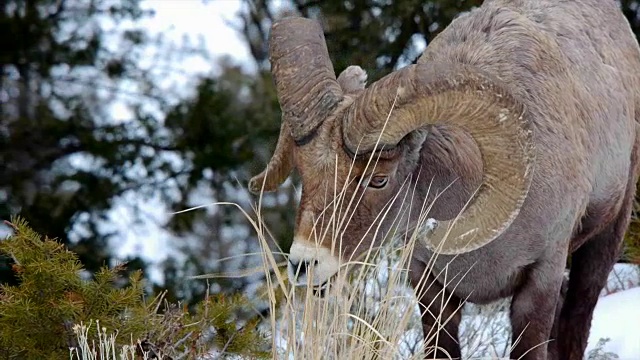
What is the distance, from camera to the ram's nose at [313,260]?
358 centimetres

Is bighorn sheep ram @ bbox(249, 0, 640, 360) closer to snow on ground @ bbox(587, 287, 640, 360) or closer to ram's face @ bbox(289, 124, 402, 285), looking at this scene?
ram's face @ bbox(289, 124, 402, 285)

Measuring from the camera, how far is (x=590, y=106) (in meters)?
4.51

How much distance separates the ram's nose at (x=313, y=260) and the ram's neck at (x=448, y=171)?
1.98 feet

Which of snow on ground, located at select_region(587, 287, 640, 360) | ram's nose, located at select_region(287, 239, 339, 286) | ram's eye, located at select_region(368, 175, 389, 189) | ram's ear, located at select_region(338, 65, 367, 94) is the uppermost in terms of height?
ram's ear, located at select_region(338, 65, 367, 94)

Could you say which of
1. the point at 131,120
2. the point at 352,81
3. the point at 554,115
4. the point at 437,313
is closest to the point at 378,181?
the point at 352,81

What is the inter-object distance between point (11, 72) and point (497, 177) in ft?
16.5

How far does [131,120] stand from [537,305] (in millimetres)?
4606

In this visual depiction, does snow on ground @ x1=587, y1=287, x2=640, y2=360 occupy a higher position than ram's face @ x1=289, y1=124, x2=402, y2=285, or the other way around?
ram's face @ x1=289, y1=124, x2=402, y2=285

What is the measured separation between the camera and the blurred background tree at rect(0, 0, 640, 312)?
312 inches

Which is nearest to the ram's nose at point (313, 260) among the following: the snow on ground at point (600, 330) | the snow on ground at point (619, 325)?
Answer: the snow on ground at point (600, 330)

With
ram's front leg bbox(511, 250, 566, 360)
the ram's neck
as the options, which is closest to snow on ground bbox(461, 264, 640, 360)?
ram's front leg bbox(511, 250, 566, 360)

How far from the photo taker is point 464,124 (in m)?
3.83

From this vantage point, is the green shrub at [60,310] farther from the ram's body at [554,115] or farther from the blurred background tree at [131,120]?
the blurred background tree at [131,120]

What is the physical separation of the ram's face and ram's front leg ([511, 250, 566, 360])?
69 centimetres
